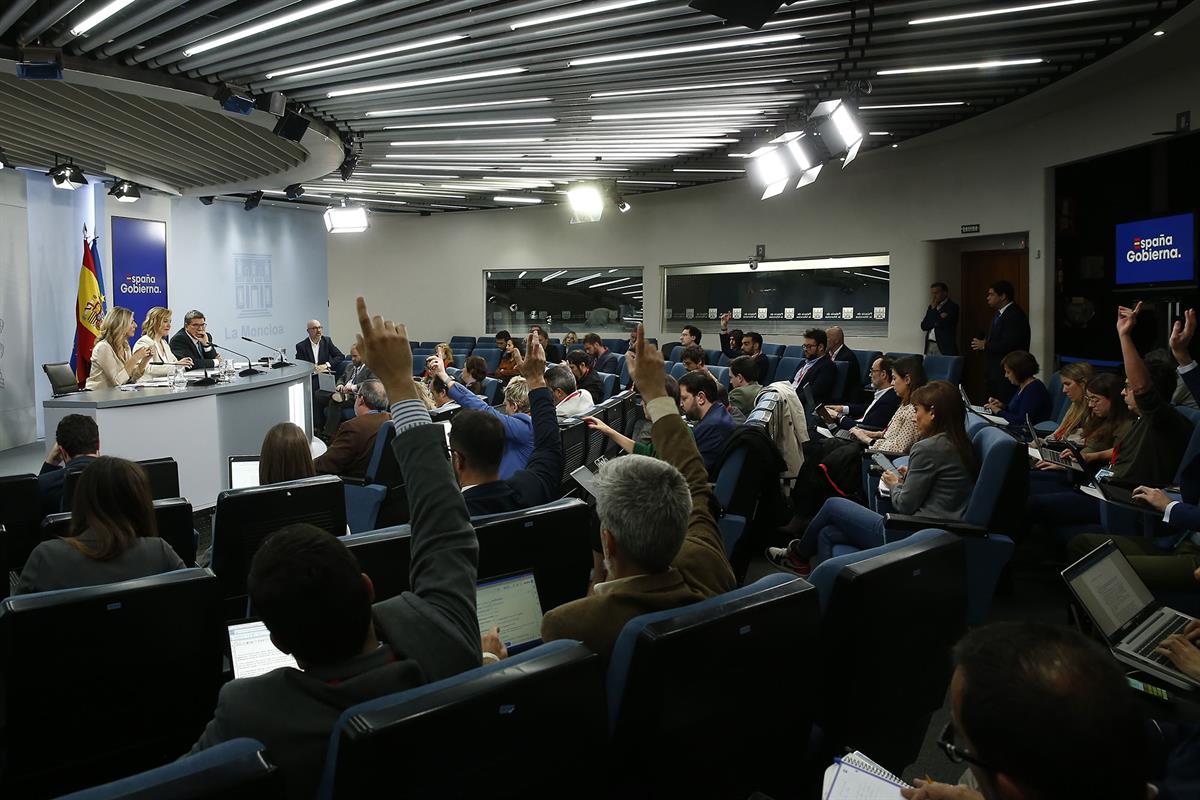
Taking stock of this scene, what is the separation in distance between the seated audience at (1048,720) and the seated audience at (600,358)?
29.8 ft

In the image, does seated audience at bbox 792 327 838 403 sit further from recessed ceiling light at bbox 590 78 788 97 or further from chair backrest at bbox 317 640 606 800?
chair backrest at bbox 317 640 606 800

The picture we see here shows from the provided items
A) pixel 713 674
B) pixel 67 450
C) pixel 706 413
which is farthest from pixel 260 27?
pixel 713 674

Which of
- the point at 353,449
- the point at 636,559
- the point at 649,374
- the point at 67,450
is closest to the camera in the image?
the point at 636,559

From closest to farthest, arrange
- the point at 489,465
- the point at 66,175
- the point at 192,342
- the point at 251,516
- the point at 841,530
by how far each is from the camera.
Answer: the point at 489,465
the point at 251,516
the point at 841,530
the point at 66,175
the point at 192,342

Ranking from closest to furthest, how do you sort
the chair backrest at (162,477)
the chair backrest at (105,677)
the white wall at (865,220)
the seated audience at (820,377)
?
the chair backrest at (105,677)
the chair backrest at (162,477)
the white wall at (865,220)
the seated audience at (820,377)

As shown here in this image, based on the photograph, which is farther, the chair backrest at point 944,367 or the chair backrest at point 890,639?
the chair backrest at point 944,367

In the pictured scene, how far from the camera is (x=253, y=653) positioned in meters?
2.15

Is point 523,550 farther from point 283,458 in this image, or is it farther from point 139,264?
point 139,264

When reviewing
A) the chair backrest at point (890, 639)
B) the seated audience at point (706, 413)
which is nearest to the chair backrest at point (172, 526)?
the chair backrest at point (890, 639)

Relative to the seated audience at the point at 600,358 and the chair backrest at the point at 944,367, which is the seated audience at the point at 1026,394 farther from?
the seated audience at the point at 600,358

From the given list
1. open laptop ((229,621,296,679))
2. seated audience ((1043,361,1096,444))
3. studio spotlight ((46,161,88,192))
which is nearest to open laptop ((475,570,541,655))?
open laptop ((229,621,296,679))

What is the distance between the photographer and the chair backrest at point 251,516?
128 inches

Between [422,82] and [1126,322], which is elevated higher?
[422,82]

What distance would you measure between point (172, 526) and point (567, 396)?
3.43m
